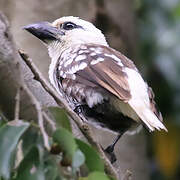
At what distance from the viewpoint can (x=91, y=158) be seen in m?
2.36

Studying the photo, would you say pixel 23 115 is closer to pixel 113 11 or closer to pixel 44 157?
pixel 44 157

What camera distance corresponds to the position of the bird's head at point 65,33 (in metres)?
4.19

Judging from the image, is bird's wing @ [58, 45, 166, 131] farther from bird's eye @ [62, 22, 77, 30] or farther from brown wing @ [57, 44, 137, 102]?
bird's eye @ [62, 22, 77, 30]

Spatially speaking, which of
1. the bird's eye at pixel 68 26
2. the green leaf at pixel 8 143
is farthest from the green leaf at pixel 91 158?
the bird's eye at pixel 68 26

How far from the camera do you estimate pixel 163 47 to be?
6.60 metres

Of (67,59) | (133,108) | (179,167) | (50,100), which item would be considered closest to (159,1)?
(179,167)

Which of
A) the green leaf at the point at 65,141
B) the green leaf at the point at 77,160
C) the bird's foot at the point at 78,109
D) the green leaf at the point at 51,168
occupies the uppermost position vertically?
the green leaf at the point at 65,141

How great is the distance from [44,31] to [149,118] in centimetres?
120

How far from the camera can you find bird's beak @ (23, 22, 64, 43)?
4.09 meters

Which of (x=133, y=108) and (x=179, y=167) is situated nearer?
(x=133, y=108)

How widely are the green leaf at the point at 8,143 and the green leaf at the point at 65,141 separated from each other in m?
0.10

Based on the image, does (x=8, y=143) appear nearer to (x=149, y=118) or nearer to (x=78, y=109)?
(x=149, y=118)

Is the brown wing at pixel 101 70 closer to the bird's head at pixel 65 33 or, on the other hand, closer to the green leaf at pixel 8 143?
the bird's head at pixel 65 33

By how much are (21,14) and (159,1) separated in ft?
5.77
